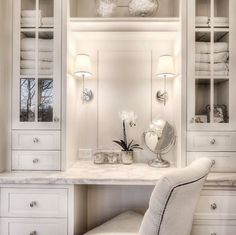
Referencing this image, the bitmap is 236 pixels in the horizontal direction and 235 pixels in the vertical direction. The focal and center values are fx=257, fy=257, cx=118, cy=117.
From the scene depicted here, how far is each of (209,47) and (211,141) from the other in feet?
2.24

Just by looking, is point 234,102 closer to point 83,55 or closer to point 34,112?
point 83,55

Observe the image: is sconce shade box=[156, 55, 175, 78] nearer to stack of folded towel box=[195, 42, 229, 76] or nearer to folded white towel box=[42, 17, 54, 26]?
stack of folded towel box=[195, 42, 229, 76]

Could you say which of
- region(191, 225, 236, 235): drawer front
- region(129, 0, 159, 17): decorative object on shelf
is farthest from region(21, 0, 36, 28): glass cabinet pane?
region(191, 225, 236, 235): drawer front

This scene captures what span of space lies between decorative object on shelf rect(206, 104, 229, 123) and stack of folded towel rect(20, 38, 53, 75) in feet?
3.90

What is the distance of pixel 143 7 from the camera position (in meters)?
2.02

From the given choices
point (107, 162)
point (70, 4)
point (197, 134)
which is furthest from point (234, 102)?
point (70, 4)

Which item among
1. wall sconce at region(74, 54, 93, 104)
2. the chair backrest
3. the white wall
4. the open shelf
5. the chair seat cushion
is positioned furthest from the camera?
the open shelf

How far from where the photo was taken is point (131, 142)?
2285 mm

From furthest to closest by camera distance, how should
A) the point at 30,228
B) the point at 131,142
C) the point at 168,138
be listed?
the point at 131,142 → the point at 168,138 → the point at 30,228

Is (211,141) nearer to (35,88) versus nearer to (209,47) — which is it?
(209,47)

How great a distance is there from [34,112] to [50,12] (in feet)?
2.44

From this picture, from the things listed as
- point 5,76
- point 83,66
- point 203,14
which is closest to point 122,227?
point 83,66

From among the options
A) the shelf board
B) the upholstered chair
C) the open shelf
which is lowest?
the upholstered chair

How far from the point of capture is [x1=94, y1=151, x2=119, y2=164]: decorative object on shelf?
2170 mm
